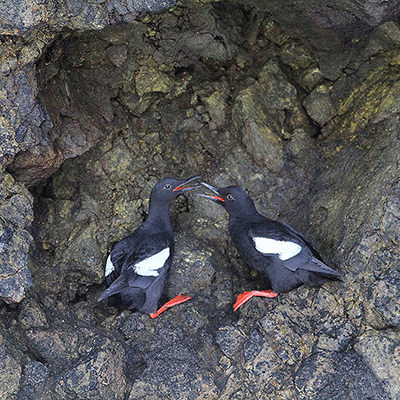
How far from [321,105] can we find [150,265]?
247 centimetres

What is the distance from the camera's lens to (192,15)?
227 inches

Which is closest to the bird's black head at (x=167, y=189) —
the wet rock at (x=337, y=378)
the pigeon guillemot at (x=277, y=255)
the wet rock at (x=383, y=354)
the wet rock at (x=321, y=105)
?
the pigeon guillemot at (x=277, y=255)

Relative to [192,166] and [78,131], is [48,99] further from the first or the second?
[192,166]

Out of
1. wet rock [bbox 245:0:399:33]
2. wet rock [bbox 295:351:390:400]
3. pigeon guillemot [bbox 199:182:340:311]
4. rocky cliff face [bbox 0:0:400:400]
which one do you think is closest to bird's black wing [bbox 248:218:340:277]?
pigeon guillemot [bbox 199:182:340:311]

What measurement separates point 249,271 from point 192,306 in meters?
0.77

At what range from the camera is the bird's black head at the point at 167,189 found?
593 centimetres

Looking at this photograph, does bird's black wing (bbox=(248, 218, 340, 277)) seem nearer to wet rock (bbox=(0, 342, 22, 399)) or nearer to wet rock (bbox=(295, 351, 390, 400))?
wet rock (bbox=(295, 351, 390, 400))

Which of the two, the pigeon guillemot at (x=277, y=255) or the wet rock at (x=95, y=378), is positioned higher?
the pigeon guillemot at (x=277, y=255)

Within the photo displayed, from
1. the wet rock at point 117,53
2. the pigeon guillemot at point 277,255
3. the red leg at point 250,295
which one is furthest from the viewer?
the wet rock at point 117,53

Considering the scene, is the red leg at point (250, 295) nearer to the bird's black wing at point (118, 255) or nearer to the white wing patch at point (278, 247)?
the white wing patch at point (278, 247)

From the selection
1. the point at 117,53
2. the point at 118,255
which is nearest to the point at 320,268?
the point at 118,255

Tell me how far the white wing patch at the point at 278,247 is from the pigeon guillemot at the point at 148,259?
0.85 metres

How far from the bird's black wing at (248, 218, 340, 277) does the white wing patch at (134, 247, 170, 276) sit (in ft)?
2.82

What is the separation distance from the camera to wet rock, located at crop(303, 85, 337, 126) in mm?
6203
